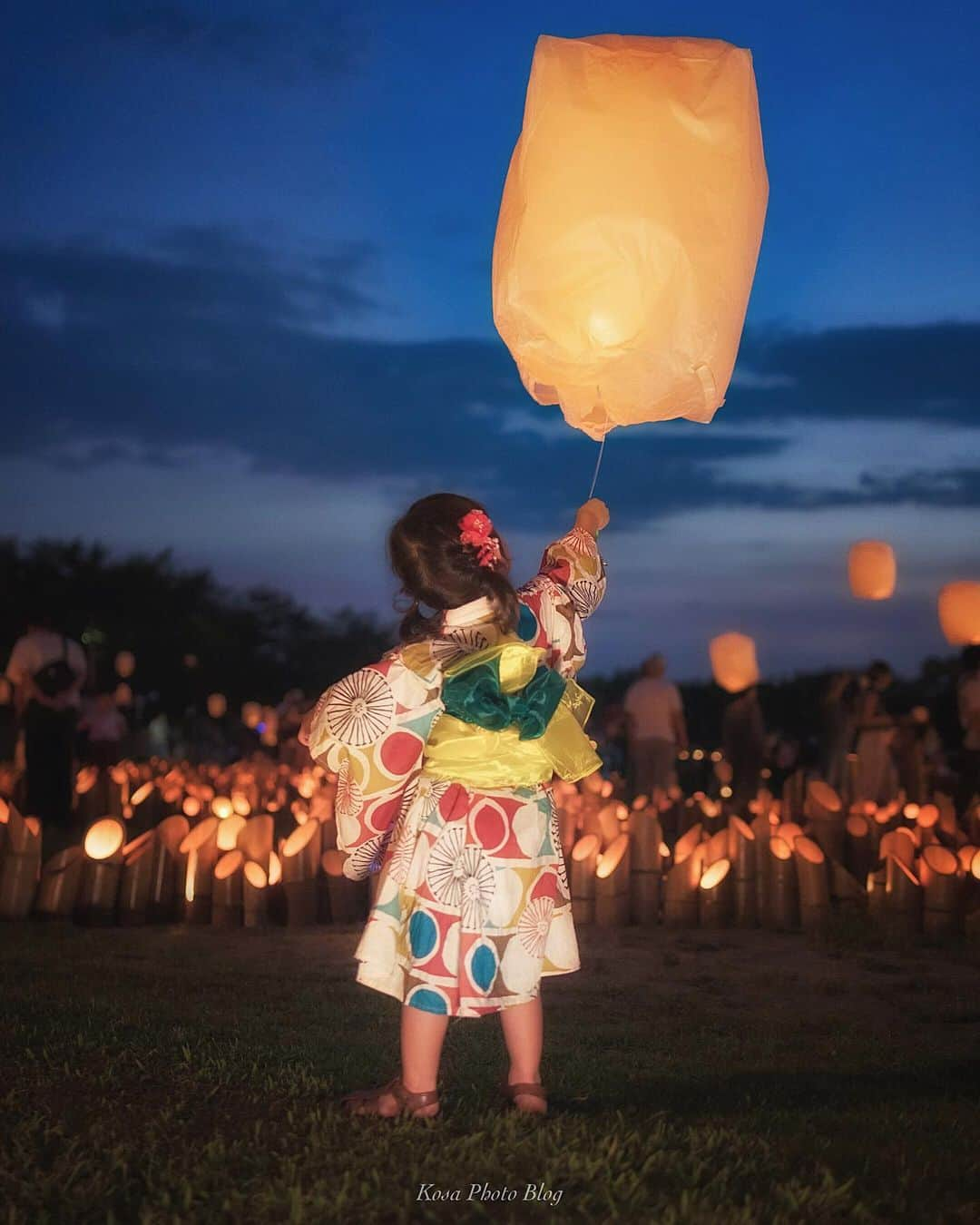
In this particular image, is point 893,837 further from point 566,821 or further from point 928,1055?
point 928,1055

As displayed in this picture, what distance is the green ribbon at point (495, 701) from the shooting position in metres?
3.47

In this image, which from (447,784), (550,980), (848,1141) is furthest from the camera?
(550,980)

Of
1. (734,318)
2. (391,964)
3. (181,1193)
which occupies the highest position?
(734,318)

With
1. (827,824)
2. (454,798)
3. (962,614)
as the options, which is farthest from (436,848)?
(962,614)

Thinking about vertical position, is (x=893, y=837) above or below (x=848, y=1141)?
above

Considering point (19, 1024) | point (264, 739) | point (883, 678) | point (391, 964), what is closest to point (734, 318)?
point (391, 964)

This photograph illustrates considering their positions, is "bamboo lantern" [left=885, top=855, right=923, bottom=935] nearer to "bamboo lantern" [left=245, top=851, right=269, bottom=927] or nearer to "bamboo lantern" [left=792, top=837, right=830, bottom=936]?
"bamboo lantern" [left=792, top=837, right=830, bottom=936]

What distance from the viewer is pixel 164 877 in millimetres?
6547

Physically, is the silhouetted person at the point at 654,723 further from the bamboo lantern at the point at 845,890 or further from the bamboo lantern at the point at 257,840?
the bamboo lantern at the point at 257,840

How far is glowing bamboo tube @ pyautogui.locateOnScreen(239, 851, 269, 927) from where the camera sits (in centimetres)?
650

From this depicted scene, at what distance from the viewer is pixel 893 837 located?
6809mm

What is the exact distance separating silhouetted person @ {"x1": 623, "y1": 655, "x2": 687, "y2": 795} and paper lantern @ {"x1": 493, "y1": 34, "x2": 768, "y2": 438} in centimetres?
818

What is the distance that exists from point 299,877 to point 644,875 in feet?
5.44

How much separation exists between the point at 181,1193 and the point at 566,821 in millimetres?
4989
